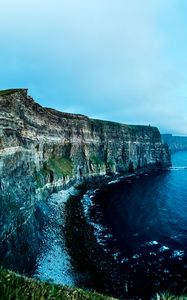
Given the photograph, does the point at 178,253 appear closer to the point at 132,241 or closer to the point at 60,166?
the point at 132,241

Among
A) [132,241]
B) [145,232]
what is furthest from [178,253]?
[145,232]

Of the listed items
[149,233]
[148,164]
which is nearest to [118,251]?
[149,233]

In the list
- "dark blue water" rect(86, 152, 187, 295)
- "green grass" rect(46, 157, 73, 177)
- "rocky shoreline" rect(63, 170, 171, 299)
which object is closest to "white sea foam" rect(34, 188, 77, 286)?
"rocky shoreline" rect(63, 170, 171, 299)

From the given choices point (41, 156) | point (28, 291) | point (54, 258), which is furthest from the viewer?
point (41, 156)

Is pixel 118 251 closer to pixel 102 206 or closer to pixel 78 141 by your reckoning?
pixel 102 206

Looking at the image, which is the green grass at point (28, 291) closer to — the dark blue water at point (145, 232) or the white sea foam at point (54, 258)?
the white sea foam at point (54, 258)
